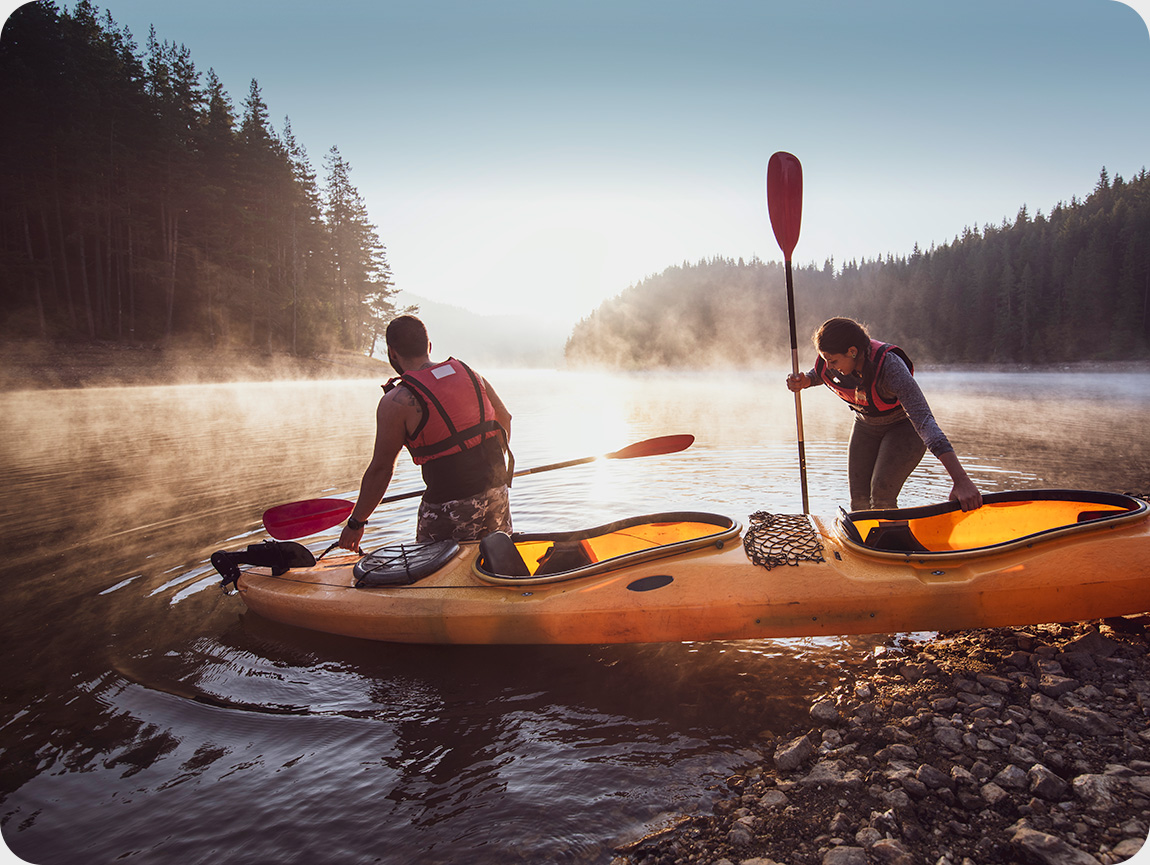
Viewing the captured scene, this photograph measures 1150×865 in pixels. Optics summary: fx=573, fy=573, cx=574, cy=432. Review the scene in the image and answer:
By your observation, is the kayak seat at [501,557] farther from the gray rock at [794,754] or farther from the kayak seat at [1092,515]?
the kayak seat at [1092,515]

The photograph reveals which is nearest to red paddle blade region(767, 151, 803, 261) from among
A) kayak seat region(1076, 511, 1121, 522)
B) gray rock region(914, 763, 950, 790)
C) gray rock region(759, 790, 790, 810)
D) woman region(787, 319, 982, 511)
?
woman region(787, 319, 982, 511)

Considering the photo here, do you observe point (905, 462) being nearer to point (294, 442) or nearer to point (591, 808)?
point (591, 808)

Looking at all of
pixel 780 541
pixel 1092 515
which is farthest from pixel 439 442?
pixel 1092 515

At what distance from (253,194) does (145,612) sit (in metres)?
39.0

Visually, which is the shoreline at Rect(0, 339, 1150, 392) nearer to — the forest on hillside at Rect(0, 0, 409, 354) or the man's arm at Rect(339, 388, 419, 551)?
the forest on hillside at Rect(0, 0, 409, 354)

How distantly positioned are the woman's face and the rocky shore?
191 centimetres

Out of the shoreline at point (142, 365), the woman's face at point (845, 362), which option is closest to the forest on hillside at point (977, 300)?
the shoreline at point (142, 365)

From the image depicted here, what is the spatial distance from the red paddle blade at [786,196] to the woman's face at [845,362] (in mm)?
2185

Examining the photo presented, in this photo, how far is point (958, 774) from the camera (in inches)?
85.5

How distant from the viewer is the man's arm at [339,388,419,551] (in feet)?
12.5

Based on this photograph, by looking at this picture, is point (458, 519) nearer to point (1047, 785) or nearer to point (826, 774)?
point (826, 774)

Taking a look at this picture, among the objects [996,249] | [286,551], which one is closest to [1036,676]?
[286,551]

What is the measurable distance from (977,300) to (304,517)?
73048 mm

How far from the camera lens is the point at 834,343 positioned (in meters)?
3.83
